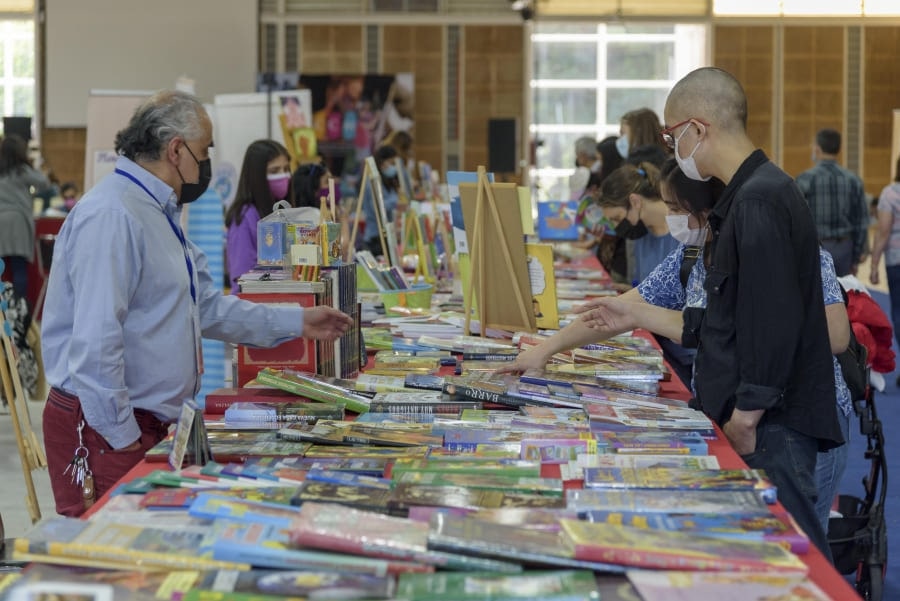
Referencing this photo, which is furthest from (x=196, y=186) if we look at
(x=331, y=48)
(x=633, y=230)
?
(x=331, y=48)

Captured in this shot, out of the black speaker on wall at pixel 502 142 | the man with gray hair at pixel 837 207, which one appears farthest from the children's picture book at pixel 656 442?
the black speaker on wall at pixel 502 142

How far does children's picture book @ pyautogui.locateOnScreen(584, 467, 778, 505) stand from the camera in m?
2.04

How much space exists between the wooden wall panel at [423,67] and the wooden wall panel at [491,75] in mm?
→ 389

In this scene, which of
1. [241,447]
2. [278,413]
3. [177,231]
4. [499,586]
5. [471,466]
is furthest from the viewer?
[177,231]

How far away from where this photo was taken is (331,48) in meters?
19.1

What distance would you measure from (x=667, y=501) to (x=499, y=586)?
0.46 m

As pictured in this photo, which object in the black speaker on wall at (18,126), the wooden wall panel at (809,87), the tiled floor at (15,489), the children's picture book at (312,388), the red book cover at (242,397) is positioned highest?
the wooden wall panel at (809,87)

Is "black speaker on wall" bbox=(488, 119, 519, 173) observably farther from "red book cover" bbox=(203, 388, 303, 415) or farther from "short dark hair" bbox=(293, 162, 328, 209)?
"red book cover" bbox=(203, 388, 303, 415)

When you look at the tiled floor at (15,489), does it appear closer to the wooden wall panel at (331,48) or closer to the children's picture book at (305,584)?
the children's picture book at (305,584)

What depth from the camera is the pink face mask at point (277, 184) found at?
560cm

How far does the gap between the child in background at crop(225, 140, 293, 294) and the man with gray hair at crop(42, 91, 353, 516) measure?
97.8 inches

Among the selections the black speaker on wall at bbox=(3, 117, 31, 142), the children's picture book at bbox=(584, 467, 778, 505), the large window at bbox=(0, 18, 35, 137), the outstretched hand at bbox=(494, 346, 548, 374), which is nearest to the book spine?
the outstretched hand at bbox=(494, 346, 548, 374)

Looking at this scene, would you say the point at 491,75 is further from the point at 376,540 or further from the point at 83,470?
the point at 376,540

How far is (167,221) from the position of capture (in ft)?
9.66
